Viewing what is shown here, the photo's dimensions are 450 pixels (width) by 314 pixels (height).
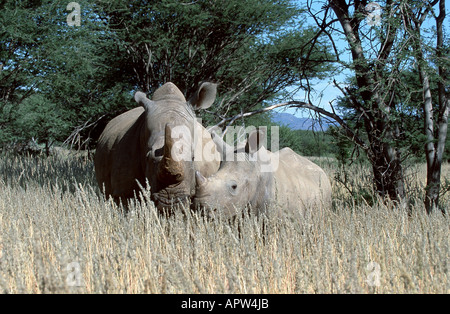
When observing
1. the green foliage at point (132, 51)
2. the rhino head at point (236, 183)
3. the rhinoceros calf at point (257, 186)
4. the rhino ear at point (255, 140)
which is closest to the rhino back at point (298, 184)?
the rhinoceros calf at point (257, 186)

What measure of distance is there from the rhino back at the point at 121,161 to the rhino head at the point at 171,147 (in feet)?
0.63

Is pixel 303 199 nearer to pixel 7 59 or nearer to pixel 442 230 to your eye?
pixel 442 230

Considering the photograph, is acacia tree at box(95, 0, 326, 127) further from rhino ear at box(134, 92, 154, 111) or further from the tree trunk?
rhino ear at box(134, 92, 154, 111)

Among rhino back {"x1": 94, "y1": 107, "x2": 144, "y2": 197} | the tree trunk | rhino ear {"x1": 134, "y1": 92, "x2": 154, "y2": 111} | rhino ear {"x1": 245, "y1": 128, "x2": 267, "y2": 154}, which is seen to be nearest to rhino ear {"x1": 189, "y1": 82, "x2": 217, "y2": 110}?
rhino ear {"x1": 134, "y1": 92, "x2": 154, "y2": 111}

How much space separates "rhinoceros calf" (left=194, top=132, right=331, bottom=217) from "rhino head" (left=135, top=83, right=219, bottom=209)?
11.0 inches

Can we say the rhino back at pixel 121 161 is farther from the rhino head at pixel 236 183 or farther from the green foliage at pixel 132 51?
the green foliage at pixel 132 51

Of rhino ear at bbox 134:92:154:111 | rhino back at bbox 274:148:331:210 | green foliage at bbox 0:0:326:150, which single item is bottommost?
rhino back at bbox 274:148:331:210

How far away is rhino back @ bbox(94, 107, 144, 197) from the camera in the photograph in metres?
5.78

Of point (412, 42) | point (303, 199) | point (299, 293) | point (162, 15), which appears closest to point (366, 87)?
point (412, 42)

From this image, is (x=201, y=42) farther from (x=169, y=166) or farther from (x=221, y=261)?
(x=221, y=261)

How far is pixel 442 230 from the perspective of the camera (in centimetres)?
499

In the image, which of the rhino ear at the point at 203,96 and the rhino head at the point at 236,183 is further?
the rhino ear at the point at 203,96

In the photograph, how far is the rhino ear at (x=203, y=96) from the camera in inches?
233

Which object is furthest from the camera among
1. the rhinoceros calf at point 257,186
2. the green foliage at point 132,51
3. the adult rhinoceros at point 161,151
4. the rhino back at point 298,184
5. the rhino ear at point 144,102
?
the green foliage at point 132,51
